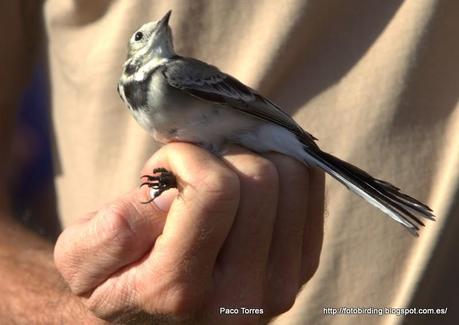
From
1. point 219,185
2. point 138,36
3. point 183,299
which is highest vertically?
point 138,36

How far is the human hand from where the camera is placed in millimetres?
1304

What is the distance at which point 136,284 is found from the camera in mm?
1357

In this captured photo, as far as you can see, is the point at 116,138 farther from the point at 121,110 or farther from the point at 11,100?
the point at 11,100

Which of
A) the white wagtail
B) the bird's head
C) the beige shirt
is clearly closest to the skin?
the white wagtail

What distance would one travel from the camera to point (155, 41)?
183cm

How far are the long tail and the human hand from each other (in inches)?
4.3

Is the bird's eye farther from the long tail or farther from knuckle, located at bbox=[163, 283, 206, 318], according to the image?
knuckle, located at bbox=[163, 283, 206, 318]

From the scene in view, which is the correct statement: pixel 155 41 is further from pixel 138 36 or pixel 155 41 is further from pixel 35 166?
pixel 35 166

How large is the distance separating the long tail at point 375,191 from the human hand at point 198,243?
110mm

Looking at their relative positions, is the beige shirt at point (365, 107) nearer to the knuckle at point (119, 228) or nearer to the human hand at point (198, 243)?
the human hand at point (198, 243)

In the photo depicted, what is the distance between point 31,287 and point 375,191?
1.03m

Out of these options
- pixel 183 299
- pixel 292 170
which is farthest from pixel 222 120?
pixel 183 299

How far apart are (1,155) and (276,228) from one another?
137cm

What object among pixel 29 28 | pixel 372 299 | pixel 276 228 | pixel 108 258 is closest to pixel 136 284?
pixel 108 258
